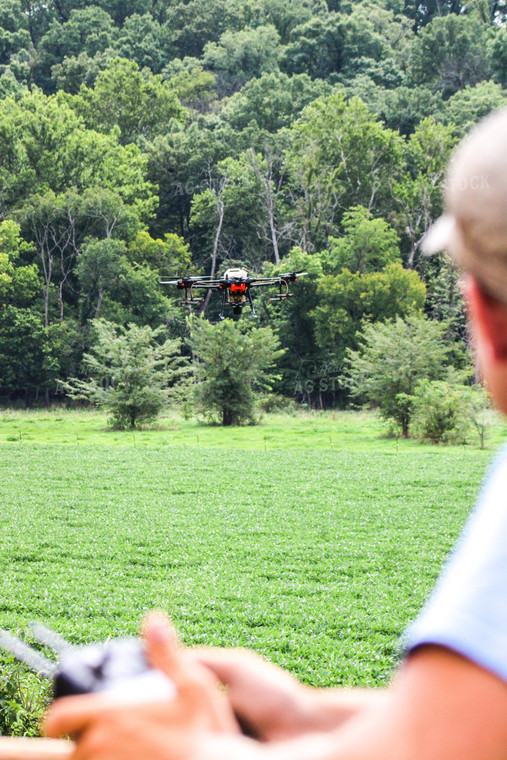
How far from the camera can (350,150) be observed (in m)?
40.2

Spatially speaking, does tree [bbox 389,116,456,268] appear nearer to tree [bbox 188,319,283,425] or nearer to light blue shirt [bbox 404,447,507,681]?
tree [bbox 188,319,283,425]

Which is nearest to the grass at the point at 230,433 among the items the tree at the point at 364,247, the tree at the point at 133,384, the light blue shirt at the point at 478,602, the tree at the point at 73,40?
the tree at the point at 133,384

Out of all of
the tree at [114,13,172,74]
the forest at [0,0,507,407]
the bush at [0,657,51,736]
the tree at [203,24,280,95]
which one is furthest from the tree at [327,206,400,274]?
the bush at [0,657,51,736]

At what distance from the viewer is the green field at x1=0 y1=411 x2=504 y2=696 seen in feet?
18.7

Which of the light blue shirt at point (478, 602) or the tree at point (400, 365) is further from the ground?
the tree at point (400, 365)

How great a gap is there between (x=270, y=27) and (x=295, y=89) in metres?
9.14

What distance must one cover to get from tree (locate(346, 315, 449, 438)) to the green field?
150 inches

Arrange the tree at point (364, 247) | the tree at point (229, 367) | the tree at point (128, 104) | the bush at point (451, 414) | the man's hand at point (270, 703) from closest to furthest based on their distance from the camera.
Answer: the man's hand at point (270, 703) → the bush at point (451, 414) → the tree at point (229, 367) → the tree at point (364, 247) → the tree at point (128, 104)

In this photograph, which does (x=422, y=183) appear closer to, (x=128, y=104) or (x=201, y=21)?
(x=128, y=104)

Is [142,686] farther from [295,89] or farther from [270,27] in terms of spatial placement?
[270,27]

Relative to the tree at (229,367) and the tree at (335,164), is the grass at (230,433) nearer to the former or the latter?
the tree at (229,367)

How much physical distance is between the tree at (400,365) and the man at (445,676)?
20.8 meters

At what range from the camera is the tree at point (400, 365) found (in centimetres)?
2139

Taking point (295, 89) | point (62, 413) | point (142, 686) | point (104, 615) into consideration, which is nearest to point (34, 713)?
point (104, 615)
